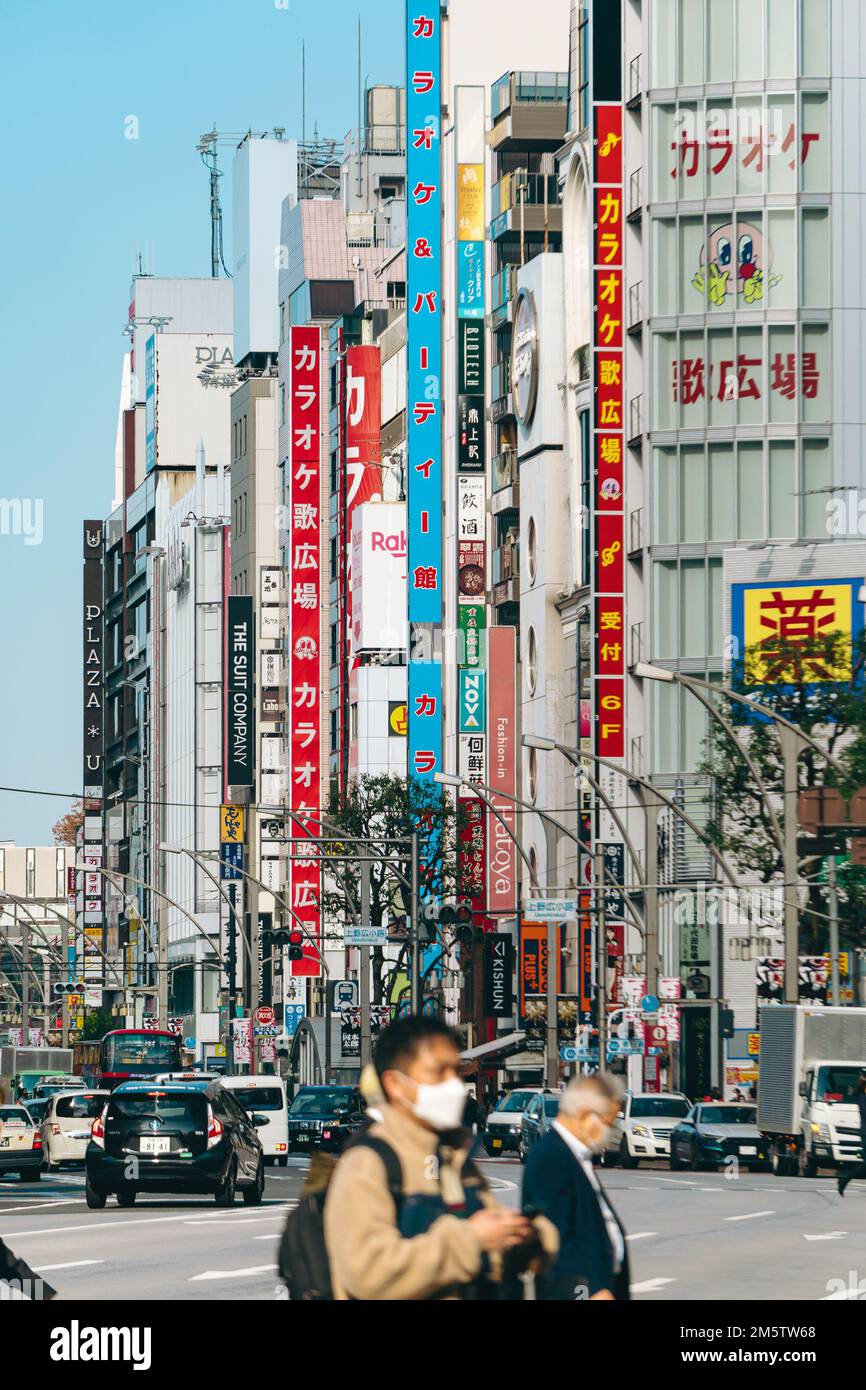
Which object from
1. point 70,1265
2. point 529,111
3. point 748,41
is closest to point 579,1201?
point 70,1265

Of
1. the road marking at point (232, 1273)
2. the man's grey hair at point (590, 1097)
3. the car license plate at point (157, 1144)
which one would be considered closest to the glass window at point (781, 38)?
the car license plate at point (157, 1144)

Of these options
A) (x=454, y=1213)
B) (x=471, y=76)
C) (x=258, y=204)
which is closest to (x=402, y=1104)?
(x=454, y=1213)

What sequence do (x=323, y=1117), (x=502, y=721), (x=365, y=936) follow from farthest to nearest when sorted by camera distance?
(x=502, y=721) < (x=365, y=936) < (x=323, y=1117)

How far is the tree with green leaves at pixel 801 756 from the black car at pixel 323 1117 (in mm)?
10236

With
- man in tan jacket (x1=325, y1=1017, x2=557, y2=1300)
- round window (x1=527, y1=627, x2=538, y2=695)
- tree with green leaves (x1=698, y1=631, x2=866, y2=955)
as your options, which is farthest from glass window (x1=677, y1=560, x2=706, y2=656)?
man in tan jacket (x1=325, y1=1017, x2=557, y2=1300)

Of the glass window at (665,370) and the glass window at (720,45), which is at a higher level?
the glass window at (720,45)

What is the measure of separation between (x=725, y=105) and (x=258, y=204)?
7478 cm

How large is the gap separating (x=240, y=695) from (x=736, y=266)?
56.4 metres

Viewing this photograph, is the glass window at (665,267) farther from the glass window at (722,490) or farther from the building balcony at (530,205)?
the building balcony at (530,205)

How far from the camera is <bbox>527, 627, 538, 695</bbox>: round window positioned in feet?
300

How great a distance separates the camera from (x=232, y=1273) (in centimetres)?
2205

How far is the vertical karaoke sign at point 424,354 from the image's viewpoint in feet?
326

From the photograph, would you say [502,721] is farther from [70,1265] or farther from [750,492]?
[70,1265]

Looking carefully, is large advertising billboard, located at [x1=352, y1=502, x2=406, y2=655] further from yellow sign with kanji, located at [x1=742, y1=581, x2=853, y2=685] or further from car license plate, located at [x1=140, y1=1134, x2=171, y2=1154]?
car license plate, located at [x1=140, y1=1134, x2=171, y2=1154]
